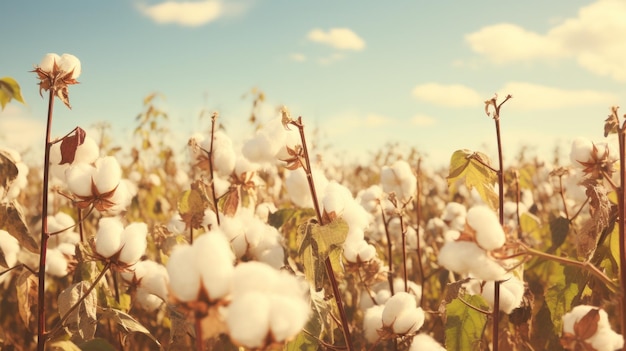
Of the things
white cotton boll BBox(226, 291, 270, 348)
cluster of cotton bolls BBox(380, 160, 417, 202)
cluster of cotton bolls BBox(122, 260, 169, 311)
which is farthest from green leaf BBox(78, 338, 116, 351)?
cluster of cotton bolls BBox(380, 160, 417, 202)

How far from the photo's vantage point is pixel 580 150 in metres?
1.32

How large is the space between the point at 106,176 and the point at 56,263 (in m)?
1.15

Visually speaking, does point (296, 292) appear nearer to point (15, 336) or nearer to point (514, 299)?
point (514, 299)

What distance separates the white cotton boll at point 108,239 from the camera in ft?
4.12

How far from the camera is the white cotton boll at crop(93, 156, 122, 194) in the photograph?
1282 mm

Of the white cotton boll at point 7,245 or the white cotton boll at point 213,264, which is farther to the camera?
the white cotton boll at point 7,245

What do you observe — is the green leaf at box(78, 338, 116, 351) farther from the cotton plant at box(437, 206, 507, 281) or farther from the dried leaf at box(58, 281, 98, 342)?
the cotton plant at box(437, 206, 507, 281)

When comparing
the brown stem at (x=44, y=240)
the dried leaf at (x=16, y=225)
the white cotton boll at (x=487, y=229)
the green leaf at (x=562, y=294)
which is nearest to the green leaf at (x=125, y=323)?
the brown stem at (x=44, y=240)

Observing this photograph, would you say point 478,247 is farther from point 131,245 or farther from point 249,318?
point 131,245

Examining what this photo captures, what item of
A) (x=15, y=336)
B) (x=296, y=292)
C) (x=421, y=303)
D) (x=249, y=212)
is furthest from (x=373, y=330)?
(x=15, y=336)

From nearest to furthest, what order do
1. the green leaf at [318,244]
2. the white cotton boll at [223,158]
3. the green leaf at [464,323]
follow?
the green leaf at [318,244] → the green leaf at [464,323] → the white cotton boll at [223,158]

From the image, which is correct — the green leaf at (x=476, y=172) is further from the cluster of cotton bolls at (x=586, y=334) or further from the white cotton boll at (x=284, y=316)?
the white cotton boll at (x=284, y=316)

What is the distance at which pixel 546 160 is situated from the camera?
4.70 meters

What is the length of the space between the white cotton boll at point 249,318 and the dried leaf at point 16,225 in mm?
899
